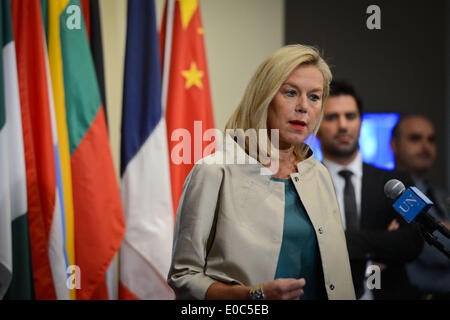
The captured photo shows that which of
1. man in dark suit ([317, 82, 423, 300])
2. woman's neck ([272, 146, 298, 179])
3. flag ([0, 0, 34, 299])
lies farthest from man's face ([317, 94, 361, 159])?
flag ([0, 0, 34, 299])

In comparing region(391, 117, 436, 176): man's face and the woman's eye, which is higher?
the woman's eye

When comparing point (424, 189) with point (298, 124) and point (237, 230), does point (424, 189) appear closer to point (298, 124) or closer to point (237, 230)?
point (298, 124)

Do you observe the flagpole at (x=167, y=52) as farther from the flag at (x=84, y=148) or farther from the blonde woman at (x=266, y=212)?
the blonde woman at (x=266, y=212)

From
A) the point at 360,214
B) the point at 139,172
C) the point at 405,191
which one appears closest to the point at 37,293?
the point at 139,172

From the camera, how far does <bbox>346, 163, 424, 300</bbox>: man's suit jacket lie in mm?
2066

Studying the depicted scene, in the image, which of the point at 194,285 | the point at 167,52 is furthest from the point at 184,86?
the point at 194,285

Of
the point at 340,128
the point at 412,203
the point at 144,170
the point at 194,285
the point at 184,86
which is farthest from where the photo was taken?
the point at 184,86

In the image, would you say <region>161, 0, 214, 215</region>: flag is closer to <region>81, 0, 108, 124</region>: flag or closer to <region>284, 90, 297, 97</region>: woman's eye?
<region>81, 0, 108, 124</region>: flag

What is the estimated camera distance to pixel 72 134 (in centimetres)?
241

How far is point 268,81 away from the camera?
136cm

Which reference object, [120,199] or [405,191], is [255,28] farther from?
[405,191]

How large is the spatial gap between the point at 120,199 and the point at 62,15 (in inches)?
36.6

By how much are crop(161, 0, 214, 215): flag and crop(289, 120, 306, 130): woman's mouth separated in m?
1.33

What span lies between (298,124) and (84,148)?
136 centimetres
